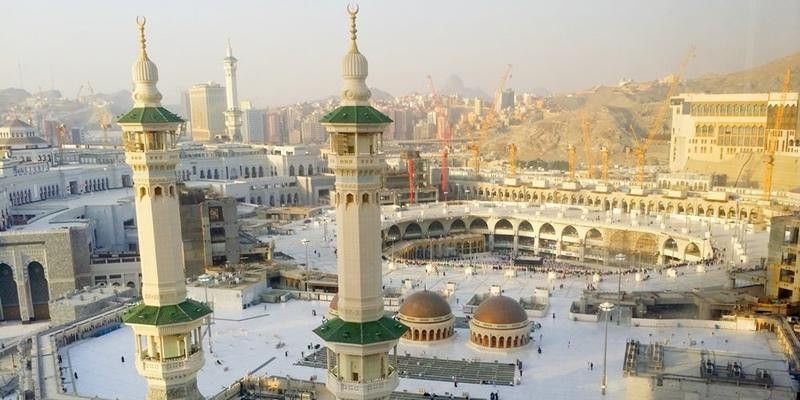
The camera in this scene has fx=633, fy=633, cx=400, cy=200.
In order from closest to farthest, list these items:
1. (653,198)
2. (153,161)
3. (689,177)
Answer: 1. (153,161)
2. (653,198)
3. (689,177)

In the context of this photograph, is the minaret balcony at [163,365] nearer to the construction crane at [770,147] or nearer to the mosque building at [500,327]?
the mosque building at [500,327]

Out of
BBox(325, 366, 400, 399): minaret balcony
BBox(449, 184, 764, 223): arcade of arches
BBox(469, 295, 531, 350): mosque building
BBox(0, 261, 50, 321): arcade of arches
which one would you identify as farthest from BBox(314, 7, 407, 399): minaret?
BBox(449, 184, 764, 223): arcade of arches

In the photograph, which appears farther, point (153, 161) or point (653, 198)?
point (653, 198)

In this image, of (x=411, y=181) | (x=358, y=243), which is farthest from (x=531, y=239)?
(x=358, y=243)

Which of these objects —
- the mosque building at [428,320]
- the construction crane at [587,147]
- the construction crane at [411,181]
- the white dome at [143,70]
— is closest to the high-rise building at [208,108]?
the construction crane at [587,147]

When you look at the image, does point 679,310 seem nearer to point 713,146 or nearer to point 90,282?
point 90,282

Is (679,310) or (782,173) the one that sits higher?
(782,173)

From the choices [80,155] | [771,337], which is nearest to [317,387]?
[771,337]

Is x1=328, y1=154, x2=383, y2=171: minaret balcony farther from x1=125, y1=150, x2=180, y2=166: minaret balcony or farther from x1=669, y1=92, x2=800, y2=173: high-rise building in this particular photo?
x1=669, y1=92, x2=800, y2=173: high-rise building
